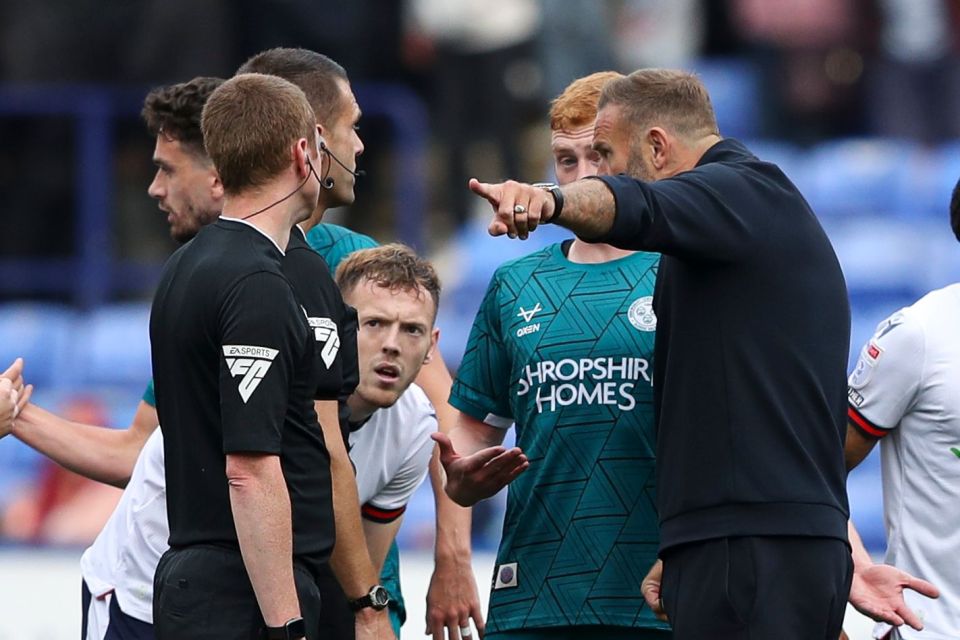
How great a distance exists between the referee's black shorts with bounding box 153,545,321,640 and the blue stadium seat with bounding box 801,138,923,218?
7.05m

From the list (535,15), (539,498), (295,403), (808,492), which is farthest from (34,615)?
(535,15)

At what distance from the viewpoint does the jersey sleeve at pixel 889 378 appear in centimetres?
429

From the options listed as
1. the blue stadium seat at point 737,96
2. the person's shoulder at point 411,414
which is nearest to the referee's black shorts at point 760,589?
the person's shoulder at point 411,414

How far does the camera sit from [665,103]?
3918 mm

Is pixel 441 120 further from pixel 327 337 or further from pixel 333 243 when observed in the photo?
pixel 327 337

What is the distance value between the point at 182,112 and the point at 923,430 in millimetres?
1958

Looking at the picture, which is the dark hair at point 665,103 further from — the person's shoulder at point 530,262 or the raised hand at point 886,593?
the raised hand at point 886,593

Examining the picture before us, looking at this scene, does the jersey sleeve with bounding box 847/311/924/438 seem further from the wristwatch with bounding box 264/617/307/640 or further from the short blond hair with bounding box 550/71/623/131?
the wristwatch with bounding box 264/617/307/640

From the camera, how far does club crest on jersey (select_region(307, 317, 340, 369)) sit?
148 inches

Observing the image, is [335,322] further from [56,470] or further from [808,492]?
[56,470]

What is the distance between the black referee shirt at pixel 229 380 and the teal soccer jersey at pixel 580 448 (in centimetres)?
79

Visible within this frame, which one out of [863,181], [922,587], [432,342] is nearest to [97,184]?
[863,181]

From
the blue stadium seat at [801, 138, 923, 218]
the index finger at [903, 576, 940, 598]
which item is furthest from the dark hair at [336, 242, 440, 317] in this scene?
the blue stadium seat at [801, 138, 923, 218]

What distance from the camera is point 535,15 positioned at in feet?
32.8
